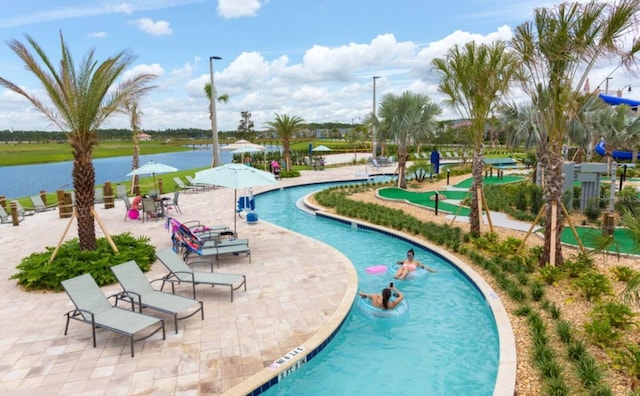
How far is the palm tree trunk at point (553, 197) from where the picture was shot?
8.13m

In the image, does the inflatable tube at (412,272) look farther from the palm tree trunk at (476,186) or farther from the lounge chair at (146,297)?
the lounge chair at (146,297)

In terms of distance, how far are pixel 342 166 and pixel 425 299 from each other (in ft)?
92.9

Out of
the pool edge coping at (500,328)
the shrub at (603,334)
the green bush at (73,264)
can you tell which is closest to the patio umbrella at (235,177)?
the green bush at (73,264)

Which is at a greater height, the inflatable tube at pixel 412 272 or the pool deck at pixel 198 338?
the pool deck at pixel 198 338

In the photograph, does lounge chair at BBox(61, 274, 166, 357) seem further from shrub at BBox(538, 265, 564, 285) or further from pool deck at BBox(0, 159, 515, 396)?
shrub at BBox(538, 265, 564, 285)

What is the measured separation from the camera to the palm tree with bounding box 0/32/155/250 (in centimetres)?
833

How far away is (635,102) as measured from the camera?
128ft

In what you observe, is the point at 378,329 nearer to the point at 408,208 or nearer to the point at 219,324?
the point at 219,324

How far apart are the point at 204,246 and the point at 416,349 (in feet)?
19.4

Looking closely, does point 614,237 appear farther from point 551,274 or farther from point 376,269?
point 376,269

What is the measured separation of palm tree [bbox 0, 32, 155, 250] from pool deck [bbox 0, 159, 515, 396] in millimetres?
2144

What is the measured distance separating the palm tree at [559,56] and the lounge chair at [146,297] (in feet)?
24.7

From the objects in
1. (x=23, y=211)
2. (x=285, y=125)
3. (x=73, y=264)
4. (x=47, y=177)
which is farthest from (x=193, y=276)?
(x=47, y=177)

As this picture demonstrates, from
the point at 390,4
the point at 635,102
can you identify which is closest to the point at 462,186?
the point at 390,4
